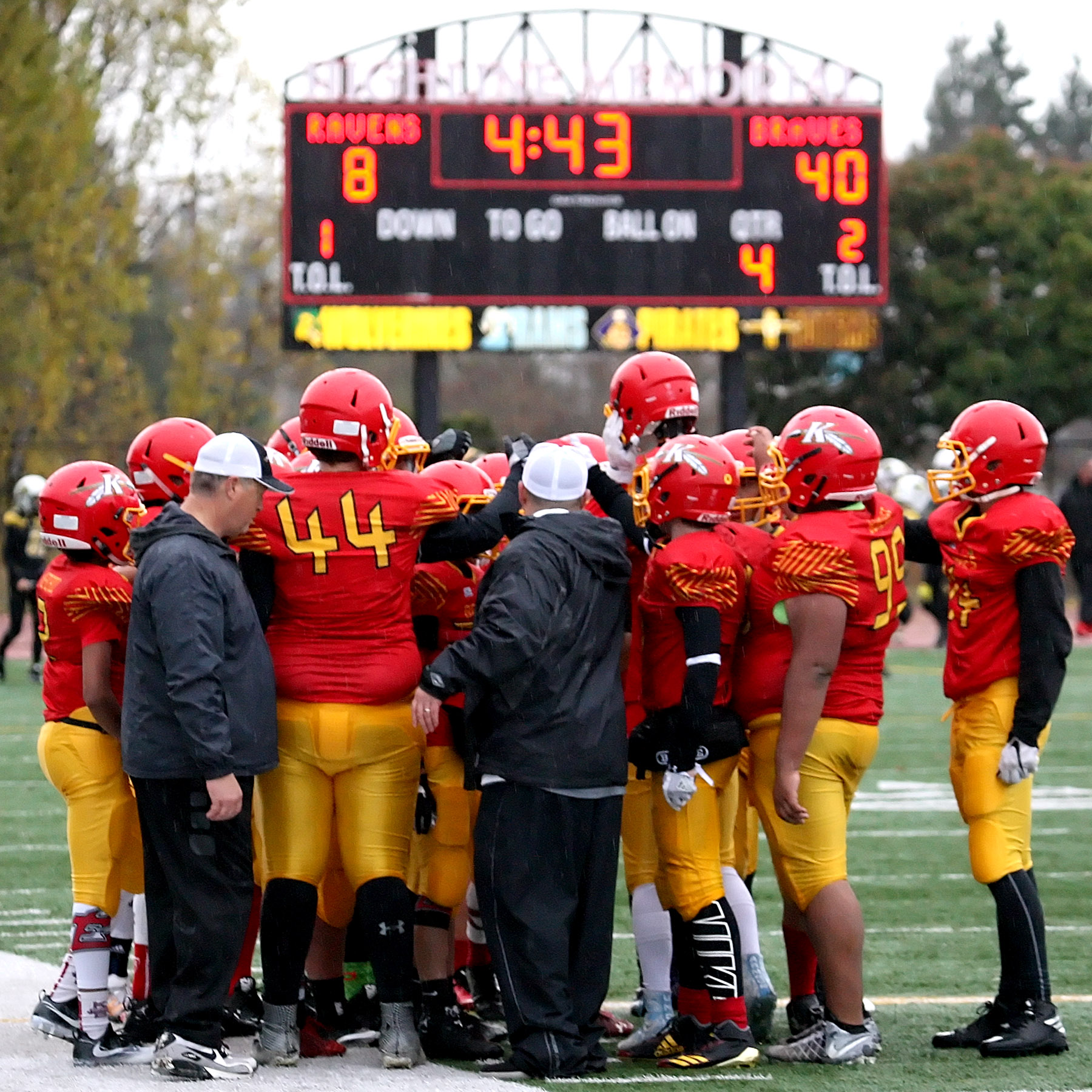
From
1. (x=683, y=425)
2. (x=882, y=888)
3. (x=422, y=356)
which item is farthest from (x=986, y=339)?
(x=683, y=425)

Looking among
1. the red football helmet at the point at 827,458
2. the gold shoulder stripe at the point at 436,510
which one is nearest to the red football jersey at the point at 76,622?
the gold shoulder stripe at the point at 436,510

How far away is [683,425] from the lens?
19.9 feet

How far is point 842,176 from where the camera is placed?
18406 mm

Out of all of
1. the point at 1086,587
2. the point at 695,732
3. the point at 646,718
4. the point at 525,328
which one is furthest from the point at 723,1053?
the point at 1086,587

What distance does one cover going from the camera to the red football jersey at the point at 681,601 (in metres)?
5.41

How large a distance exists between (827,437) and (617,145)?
13.1 metres

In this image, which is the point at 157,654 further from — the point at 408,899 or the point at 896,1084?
the point at 896,1084

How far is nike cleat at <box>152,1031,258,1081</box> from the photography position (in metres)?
5.12

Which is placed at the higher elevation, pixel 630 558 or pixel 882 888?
pixel 630 558

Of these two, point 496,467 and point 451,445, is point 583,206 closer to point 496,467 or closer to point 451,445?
point 496,467

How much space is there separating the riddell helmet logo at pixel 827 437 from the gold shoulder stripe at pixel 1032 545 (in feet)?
1.83

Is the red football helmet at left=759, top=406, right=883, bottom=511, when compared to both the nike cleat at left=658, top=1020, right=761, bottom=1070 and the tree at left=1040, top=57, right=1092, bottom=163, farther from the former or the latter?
the tree at left=1040, top=57, right=1092, bottom=163

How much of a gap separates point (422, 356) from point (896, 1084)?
47.5ft

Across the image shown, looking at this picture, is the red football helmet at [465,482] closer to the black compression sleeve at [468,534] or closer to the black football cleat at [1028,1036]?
the black compression sleeve at [468,534]
